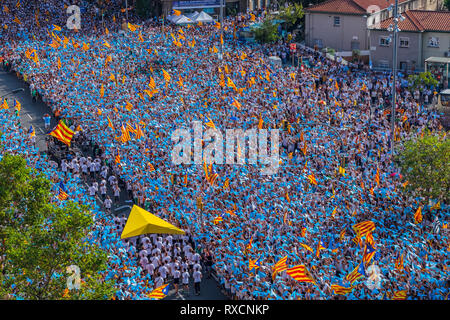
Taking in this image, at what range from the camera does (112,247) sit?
25.0 metres

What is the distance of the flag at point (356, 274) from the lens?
21.6m

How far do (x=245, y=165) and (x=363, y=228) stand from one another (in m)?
8.16

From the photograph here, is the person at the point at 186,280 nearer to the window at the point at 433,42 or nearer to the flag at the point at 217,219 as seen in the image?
the flag at the point at 217,219

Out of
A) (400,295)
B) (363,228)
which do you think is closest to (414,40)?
(363,228)

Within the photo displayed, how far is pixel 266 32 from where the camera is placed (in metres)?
52.3

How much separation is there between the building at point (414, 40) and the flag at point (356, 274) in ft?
93.6

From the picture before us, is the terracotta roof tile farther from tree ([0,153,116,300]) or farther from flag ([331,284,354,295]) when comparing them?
tree ([0,153,116,300])

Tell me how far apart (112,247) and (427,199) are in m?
12.7

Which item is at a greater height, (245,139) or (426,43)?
(426,43)

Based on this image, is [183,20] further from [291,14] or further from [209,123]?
[209,123]

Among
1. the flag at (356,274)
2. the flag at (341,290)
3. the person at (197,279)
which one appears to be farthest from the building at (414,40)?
the flag at (341,290)

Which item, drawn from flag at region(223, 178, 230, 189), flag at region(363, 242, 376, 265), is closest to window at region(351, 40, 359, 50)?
flag at region(223, 178, 230, 189)

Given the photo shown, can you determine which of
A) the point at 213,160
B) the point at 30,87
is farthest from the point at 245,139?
the point at 30,87

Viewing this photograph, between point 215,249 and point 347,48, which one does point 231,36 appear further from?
point 215,249
